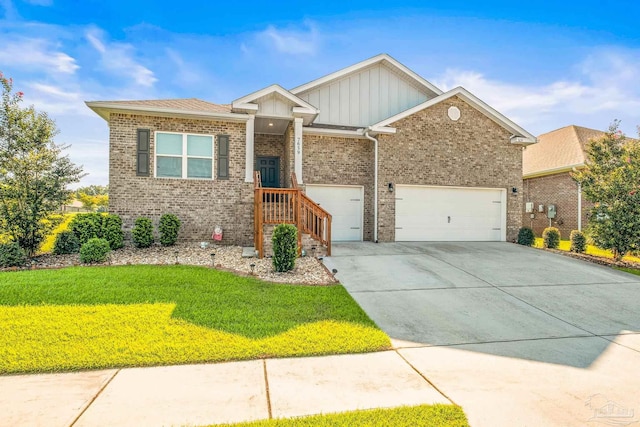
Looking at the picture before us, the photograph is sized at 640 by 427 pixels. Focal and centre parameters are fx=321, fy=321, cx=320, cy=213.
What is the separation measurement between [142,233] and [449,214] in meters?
10.3

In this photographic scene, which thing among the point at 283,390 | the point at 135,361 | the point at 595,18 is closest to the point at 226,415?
the point at 283,390

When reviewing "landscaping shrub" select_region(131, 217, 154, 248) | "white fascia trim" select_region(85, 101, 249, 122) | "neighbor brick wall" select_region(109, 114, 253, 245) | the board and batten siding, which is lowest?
"landscaping shrub" select_region(131, 217, 154, 248)

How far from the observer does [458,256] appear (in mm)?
9102

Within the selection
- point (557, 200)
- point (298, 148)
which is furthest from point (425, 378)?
point (557, 200)

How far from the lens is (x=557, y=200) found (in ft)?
53.4

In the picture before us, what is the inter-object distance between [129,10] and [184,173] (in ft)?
16.1

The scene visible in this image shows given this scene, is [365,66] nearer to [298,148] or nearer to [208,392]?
[298,148]

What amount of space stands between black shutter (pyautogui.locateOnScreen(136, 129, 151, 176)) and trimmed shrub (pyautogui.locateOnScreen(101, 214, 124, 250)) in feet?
5.11

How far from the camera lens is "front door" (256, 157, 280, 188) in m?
12.3

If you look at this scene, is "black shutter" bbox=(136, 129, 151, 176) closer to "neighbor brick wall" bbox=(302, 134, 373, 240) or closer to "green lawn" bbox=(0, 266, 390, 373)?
"green lawn" bbox=(0, 266, 390, 373)

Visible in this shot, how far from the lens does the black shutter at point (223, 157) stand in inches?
400

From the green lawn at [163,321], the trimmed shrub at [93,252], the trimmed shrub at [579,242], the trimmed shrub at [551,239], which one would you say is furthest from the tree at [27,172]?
the trimmed shrub at [579,242]

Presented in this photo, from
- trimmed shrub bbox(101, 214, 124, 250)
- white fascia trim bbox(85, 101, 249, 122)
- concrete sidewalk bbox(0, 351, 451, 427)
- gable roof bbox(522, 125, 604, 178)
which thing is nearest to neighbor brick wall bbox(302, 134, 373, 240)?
white fascia trim bbox(85, 101, 249, 122)

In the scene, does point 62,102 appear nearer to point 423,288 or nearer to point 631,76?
point 423,288
